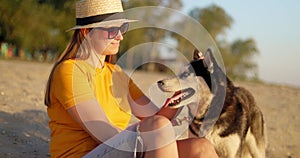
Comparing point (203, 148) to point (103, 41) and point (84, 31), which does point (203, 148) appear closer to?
A: point (103, 41)

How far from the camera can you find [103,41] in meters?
3.04

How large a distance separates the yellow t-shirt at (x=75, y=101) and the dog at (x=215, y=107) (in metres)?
1.26

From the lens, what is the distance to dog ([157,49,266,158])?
4.28 metres

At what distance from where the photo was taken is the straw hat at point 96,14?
9.78ft

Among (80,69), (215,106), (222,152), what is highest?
(80,69)

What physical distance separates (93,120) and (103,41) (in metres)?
0.62

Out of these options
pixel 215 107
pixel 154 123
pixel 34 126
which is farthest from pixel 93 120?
pixel 34 126

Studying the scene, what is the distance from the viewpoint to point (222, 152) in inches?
168

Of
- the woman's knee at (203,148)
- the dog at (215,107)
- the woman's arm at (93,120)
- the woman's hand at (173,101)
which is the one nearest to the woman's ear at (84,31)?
the woman's arm at (93,120)

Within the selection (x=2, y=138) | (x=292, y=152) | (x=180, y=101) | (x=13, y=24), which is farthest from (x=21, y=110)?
(x=13, y=24)

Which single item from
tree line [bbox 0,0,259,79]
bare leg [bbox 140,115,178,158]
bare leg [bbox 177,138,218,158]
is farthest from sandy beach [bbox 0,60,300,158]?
tree line [bbox 0,0,259,79]

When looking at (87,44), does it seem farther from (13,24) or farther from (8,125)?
(13,24)

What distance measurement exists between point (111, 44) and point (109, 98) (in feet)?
1.32

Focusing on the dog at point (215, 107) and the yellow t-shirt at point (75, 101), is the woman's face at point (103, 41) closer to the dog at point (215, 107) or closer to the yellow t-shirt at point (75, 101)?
the yellow t-shirt at point (75, 101)
